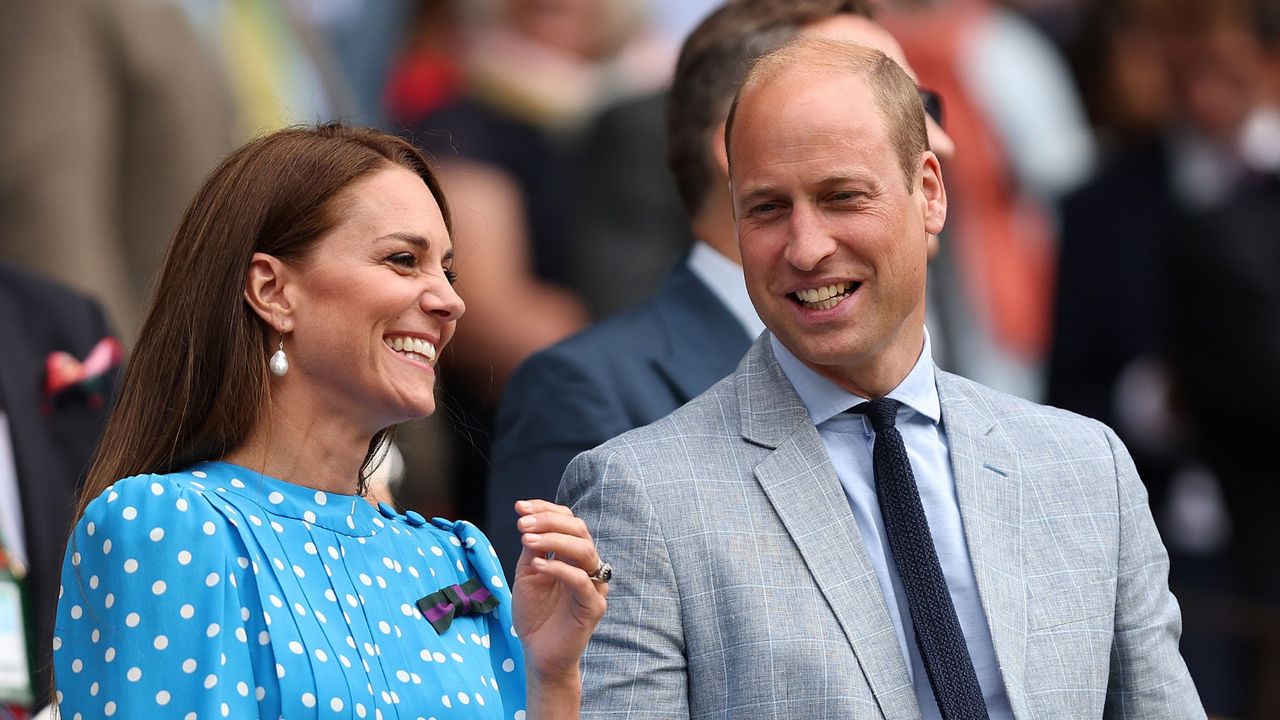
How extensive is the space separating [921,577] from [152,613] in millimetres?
1242

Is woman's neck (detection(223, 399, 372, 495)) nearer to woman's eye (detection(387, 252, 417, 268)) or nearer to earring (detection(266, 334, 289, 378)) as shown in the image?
earring (detection(266, 334, 289, 378))

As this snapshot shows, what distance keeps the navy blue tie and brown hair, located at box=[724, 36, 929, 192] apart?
0.45 metres

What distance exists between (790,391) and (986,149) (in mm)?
4730

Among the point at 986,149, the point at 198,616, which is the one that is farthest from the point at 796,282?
the point at 986,149

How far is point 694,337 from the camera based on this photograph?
4.46 metres

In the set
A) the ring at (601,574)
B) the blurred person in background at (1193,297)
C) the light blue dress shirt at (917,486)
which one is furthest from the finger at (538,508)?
the blurred person in background at (1193,297)

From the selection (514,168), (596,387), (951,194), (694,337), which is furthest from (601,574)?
(951,194)

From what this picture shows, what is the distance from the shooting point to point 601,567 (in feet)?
10.3

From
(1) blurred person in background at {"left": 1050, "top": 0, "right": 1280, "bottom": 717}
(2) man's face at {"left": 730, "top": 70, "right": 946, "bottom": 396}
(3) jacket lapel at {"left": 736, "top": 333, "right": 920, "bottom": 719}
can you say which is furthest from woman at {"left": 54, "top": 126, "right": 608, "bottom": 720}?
(1) blurred person in background at {"left": 1050, "top": 0, "right": 1280, "bottom": 717}

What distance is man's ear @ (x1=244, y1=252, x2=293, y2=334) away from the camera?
331 cm

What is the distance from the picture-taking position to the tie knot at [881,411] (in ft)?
11.7

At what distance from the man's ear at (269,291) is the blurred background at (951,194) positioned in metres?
3.16

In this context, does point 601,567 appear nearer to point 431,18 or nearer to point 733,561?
point 733,561

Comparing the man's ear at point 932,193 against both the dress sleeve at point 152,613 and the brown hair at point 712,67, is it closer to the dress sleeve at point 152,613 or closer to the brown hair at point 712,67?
the brown hair at point 712,67
